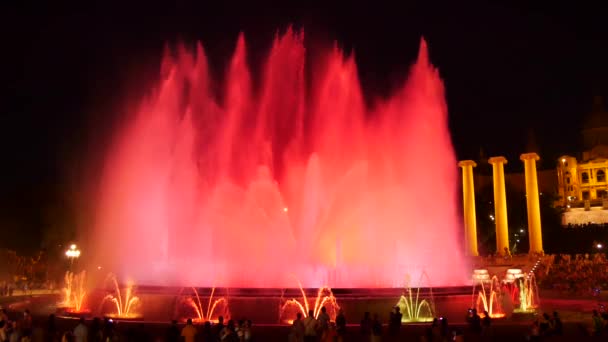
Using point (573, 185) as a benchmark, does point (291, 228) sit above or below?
below

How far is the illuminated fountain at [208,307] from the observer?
669 inches

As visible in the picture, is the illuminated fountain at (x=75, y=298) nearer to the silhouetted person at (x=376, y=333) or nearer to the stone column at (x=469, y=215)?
the silhouetted person at (x=376, y=333)

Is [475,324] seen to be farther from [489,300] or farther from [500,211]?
[500,211]

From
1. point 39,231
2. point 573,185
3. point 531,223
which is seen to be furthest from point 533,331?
point 573,185

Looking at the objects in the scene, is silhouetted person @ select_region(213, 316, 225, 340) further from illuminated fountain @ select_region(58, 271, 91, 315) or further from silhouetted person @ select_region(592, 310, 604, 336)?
silhouetted person @ select_region(592, 310, 604, 336)

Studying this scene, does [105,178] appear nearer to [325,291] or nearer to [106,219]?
[106,219]

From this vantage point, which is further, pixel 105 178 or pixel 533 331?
pixel 105 178

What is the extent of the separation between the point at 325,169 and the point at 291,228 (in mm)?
4809

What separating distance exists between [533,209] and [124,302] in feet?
151

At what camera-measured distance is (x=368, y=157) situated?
33000 mm

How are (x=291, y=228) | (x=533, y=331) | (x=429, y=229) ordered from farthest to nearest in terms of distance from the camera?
(x=429, y=229) < (x=291, y=228) < (x=533, y=331)

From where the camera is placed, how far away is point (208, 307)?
56.4 feet

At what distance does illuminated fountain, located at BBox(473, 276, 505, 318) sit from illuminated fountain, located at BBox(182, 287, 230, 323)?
7560mm

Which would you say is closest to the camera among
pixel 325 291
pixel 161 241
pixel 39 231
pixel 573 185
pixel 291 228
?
pixel 325 291
